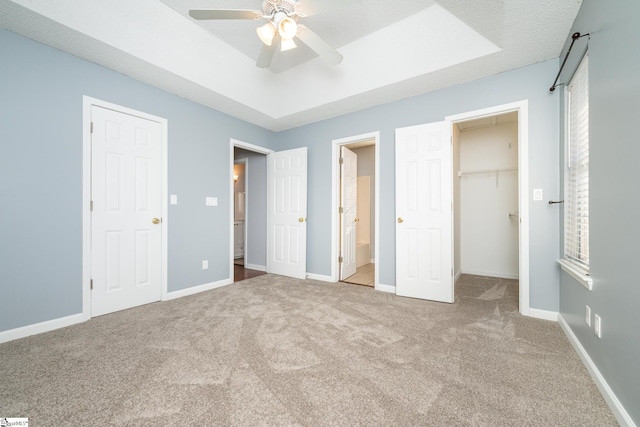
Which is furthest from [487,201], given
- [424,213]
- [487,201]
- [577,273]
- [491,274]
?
[577,273]

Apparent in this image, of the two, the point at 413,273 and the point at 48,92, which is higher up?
the point at 48,92

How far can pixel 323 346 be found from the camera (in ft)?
6.31

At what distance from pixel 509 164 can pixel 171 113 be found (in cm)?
524

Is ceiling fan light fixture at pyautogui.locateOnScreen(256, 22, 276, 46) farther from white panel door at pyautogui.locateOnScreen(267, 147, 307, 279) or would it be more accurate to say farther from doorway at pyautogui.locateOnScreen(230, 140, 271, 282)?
doorway at pyautogui.locateOnScreen(230, 140, 271, 282)

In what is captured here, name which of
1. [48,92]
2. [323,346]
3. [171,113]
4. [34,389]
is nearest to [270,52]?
[171,113]

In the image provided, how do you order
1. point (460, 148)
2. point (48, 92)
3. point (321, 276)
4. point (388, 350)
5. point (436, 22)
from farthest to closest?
point (460, 148)
point (321, 276)
point (436, 22)
point (48, 92)
point (388, 350)

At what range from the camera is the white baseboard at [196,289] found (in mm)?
3072

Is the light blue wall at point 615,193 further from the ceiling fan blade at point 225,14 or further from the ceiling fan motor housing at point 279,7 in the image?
the ceiling fan blade at point 225,14

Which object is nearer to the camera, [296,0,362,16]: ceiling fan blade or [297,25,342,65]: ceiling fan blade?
[296,0,362,16]: ceiling fan blade

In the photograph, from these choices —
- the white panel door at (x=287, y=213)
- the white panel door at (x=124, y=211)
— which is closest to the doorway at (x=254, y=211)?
the white panel door at (x=287, y=213)

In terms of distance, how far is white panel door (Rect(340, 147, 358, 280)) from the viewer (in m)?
4.02

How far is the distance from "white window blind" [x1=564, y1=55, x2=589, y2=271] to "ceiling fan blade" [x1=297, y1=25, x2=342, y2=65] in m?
1.97

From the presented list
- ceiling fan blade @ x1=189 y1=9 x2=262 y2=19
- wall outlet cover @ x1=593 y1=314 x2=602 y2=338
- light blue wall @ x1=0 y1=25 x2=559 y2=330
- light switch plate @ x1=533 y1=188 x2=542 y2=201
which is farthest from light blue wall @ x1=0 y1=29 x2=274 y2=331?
light switch plate @ x1=533 y1=188 x2=542 y2=201

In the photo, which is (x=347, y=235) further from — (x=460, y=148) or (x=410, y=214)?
(x=460, y=148)
